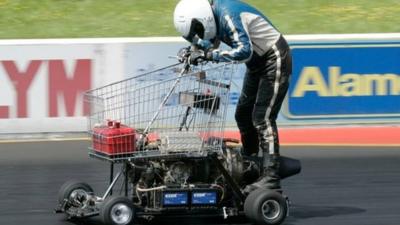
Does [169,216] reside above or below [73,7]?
below

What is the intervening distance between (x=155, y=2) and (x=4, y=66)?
568 centimetres

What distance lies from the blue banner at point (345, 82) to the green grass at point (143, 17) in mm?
2834

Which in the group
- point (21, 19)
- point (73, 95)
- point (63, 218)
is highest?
point (21, 19)

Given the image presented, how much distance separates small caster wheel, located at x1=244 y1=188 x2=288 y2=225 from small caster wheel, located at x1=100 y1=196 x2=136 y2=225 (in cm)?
92

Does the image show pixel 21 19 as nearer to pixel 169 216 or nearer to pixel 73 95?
pixel 73 95

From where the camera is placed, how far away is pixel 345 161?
10.9 meters

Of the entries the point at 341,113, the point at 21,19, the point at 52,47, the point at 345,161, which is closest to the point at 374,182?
the point at 345,161

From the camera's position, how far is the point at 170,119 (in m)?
7.42

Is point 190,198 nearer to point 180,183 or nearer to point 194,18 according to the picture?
point 180,183

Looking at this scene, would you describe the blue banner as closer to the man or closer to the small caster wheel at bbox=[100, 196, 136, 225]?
the man

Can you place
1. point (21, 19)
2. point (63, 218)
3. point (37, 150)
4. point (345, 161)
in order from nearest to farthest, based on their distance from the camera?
point (63, 218), point (345, 161), point (37, 150), point (21, 19)

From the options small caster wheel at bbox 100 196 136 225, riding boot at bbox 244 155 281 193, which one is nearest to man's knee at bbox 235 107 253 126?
riding boot at bbox 244 155 281 193

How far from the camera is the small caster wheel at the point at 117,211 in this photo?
281 inches

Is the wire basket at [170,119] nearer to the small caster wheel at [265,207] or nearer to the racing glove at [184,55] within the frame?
the racing glove at [184,55]
